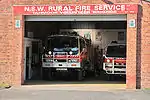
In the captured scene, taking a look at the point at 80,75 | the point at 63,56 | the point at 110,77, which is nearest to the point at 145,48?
the point at 110,77

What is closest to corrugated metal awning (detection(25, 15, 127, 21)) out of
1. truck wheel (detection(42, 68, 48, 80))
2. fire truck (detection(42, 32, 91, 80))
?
fire truck (detection(42, 32, 91, 80))

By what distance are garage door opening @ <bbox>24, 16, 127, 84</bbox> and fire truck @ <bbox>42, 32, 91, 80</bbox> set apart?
0.21 feet

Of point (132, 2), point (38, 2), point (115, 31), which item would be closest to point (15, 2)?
point (38, 2)

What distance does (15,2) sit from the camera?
19.8 m

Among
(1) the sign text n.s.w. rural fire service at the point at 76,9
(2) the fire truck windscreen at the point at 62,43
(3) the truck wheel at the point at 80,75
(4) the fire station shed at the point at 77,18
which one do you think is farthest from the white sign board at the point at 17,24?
(3) the truck wheel at the point at 80,75

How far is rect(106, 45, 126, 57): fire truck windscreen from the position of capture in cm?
2373

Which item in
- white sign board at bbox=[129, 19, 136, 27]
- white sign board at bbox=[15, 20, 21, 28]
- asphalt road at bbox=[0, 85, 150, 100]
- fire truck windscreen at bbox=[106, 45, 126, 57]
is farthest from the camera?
fire truck windscreen at bbox=[106, 45, 126, 57]

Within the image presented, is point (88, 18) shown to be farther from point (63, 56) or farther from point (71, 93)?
point (71, 93)

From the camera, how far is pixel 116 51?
79.0 feet

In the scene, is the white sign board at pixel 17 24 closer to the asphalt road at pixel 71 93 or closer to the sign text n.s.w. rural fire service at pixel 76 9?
the sign text n.s.w. rural fire service at pixel 76 9

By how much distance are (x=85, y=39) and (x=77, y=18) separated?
7181 millimetres

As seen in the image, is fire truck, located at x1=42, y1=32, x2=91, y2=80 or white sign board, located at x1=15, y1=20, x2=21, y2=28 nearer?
white sign board, located at x1=15, y1=20, x2=21, y2=28

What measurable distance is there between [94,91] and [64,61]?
5172mm

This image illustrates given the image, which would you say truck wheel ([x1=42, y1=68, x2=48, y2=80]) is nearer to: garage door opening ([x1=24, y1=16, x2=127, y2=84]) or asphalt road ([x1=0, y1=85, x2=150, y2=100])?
garage door opening ([x1=24, y1=16, x2=127, y2=84])
